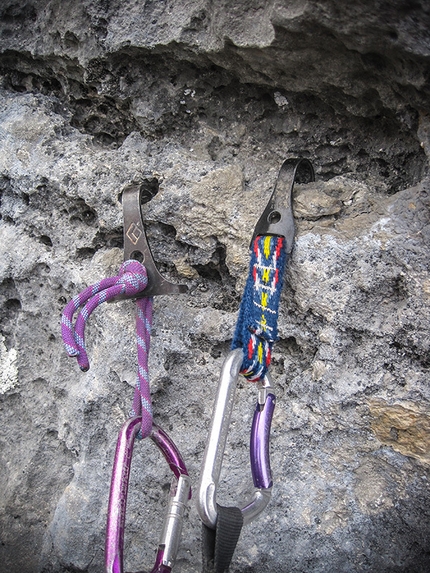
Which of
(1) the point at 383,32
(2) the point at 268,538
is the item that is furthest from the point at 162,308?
(1) the point at 383,32

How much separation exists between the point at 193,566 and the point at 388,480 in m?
0.40

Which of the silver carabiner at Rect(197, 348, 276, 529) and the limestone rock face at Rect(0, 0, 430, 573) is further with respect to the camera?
the limestone rock face at Rect(0, 0, 430, 573)

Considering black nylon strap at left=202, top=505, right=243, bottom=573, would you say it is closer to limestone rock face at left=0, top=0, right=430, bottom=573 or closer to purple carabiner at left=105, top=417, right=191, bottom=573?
purple carabiner at left=105, top=417, right=191, bottom=573

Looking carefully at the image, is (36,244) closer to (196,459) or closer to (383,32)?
(196,459)

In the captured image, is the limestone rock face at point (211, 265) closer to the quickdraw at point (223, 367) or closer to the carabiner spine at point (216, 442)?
the quickdraw at point (223, 367)

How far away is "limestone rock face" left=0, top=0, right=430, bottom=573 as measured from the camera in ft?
2.80

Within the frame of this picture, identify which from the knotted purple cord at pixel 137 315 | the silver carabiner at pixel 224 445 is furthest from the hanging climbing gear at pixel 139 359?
the silver carabiner at pixel 224 445

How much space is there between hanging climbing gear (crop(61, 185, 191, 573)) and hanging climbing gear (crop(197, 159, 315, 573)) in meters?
0.10

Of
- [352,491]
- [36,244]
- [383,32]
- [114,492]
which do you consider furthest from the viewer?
[36,244]

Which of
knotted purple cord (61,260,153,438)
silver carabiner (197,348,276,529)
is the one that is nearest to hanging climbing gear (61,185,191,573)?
knotted purple cord (61,260,153,438)

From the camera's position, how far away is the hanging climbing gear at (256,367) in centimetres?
74

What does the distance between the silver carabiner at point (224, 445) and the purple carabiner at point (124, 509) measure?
0.11 metres

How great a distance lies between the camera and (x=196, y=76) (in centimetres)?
96

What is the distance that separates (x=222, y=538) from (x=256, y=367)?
26 cm
